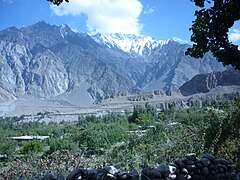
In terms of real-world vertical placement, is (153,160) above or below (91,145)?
above

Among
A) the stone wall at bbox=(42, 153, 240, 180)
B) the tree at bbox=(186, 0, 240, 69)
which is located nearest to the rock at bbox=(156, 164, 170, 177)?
the stone wall at bbox=(42, 153, 240, 180)

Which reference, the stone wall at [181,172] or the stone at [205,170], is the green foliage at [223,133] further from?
the stone at [205,170]

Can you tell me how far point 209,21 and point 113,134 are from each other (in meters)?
35.9

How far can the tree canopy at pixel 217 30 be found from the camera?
313 inches

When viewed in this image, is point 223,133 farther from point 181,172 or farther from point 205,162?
point 181,172

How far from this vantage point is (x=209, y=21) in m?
8.06

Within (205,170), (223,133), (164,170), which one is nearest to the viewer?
(164,170)

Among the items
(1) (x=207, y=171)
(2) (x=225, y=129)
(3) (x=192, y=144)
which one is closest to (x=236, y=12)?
(1) (x=207, y=171)

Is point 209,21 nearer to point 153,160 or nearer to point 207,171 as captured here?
point 207,171

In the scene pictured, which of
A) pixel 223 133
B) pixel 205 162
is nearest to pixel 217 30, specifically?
pixel 205 162

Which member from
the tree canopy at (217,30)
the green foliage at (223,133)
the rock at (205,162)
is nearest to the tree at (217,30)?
the tree canopy at (217,30)

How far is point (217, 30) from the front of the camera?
8.12 m

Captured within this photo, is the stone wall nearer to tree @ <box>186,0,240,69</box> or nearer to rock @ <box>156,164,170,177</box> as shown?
rock @ <box>156,164,170,177</box>

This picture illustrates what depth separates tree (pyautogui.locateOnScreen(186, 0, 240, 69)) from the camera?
7.95m
